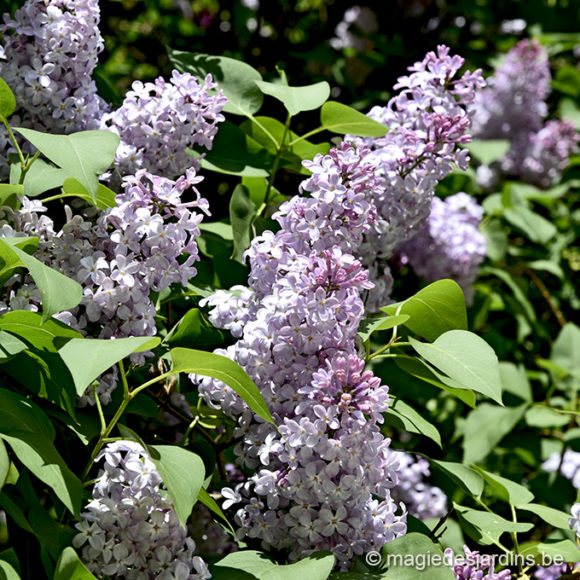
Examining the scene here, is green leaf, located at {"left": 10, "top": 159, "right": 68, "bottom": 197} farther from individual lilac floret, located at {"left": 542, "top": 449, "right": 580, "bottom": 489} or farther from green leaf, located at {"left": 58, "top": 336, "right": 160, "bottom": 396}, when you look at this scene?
individual lilac floret, located at {"left": 542, "top": 449, "right": 580, "bottom": 489}

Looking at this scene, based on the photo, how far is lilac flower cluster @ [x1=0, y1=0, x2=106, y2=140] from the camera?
1234 millimetres

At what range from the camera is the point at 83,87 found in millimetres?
1289

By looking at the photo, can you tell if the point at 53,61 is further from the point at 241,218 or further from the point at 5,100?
the point at 241,218

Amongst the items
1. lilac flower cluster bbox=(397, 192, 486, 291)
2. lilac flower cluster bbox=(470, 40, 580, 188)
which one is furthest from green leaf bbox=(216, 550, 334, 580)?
lilac flower cluster bbox=(470, 40, 580, 188)

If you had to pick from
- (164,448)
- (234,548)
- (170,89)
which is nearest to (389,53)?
(170,89)

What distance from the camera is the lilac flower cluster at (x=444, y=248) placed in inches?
81.1

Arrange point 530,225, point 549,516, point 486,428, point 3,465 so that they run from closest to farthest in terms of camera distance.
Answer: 1. point 3,465
2. point 549,516
3. point 486,428
4. point 530,225

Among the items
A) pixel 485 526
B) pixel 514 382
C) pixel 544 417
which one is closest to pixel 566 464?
pixel 544 417

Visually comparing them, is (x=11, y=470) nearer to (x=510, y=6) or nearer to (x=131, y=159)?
(x=131, y=159)

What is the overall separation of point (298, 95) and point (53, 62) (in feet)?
1.27

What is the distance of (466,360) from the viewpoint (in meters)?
1.08

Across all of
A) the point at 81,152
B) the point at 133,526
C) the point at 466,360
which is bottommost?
the point at 133,526

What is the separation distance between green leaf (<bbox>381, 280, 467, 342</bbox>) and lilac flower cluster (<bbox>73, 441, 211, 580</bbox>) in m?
0.42

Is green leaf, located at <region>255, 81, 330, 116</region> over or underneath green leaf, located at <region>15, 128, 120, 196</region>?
underneath
